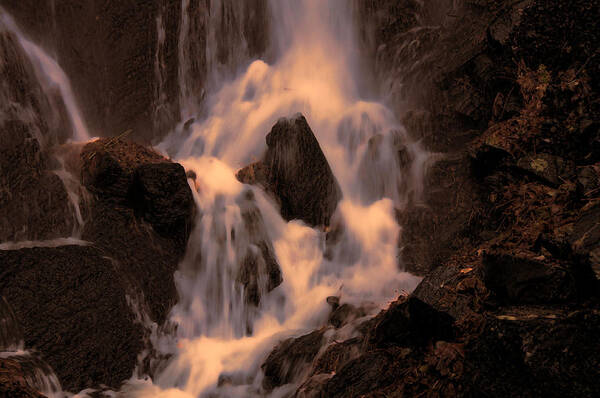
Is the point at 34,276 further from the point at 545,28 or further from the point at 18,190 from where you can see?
the point at 545,28

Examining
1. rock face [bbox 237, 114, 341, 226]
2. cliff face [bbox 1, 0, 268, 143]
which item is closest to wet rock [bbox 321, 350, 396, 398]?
rock face [bbox 237, 114, 341, 226]

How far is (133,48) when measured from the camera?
317 inches

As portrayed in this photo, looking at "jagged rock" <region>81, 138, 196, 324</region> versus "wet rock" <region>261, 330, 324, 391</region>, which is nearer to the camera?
"wet rock" <region>261, 330, 324, 391</region>

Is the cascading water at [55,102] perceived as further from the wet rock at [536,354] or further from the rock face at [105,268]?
the wet rock at [536,354]

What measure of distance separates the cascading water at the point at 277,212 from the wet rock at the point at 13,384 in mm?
1303

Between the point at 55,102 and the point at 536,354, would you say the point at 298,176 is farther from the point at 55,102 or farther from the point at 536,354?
the point at 536,354

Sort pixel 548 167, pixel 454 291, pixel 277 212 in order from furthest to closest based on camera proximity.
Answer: pixel 277 212, pixel 548 167, pixel 454 291

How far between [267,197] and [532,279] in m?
4.19

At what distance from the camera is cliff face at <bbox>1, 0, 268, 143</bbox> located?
291 inches

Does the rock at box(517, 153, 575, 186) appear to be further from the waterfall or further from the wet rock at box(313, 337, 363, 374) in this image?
the waterfall

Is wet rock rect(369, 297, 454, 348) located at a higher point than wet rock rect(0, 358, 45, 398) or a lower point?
lower

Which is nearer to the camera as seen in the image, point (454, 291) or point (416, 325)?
point (416, 325)

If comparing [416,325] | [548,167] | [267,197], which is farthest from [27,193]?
[548,167]

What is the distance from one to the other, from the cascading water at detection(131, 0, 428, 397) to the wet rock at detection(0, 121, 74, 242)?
5.15 ft
